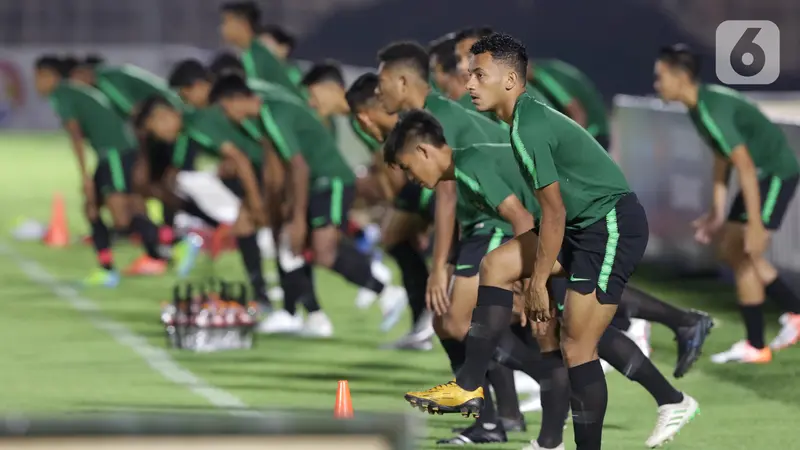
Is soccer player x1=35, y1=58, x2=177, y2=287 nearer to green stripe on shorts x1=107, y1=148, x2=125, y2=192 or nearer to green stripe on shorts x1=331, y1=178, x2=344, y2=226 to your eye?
green stripe on shorts x1=107, y1=148, x2=125, y2=192

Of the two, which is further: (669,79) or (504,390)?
(669,79)

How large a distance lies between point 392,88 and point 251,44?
5.93 metres

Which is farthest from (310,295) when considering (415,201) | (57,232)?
(57,232)

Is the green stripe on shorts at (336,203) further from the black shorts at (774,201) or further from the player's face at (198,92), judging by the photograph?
the black shorts at (774,201)

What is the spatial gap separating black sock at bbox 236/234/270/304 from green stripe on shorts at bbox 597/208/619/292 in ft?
20.6

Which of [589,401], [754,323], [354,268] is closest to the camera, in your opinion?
[589,401]

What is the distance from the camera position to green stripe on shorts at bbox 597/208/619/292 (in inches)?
273

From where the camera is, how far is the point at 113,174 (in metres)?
15.6

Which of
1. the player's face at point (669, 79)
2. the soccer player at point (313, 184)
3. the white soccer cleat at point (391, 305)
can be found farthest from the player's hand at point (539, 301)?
the white soccer cleat at point (391, 305)

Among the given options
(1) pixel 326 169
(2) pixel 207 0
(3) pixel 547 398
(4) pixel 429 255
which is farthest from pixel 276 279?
(2) pixel 207 0

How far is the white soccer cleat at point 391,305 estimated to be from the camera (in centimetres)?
1219

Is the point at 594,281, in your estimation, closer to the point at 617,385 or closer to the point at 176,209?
the point at 617,385

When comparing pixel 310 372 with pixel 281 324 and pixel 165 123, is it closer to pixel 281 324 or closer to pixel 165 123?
pixel 281 324

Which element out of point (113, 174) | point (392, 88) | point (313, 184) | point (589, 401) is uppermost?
point (392, 88)
